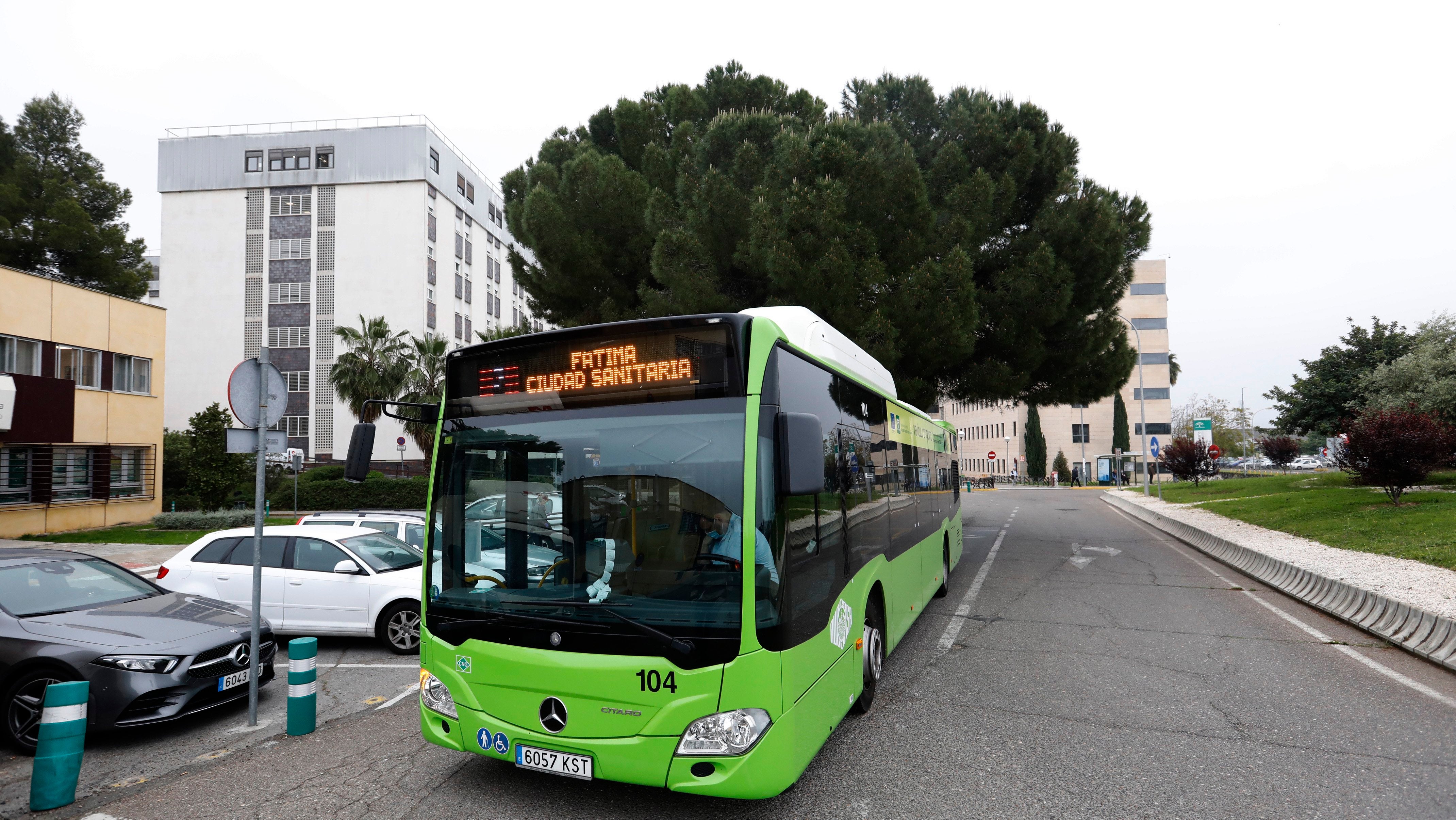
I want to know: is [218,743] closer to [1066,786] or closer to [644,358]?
[644,358]

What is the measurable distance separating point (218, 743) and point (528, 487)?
3.59 meters

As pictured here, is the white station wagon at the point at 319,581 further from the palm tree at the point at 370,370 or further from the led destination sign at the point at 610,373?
the palm tree at the point at 370,370

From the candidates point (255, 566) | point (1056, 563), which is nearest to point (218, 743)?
point (255, 566)

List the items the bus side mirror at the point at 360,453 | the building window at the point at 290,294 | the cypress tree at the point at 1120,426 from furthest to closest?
the cypress tree at the point at 1120,426, the building window at the point at 290,294, the bus side mirror at the point at 360,453

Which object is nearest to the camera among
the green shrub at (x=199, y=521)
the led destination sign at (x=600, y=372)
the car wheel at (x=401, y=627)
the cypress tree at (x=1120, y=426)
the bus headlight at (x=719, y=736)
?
the bus headlight at (x=719, y=736)

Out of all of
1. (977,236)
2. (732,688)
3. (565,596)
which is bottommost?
(732,688)

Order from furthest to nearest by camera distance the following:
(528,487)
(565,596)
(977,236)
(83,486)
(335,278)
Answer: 1. (335,278)
2. (83,486)
3. (977,236)
4. (528,487)
5. (565,596)

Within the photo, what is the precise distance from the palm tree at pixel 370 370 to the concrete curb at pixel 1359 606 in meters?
31.4

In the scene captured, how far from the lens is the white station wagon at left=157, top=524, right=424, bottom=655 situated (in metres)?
8.29

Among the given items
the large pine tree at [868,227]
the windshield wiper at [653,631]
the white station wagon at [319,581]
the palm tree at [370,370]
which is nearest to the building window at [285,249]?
the palm tree at [370,370]

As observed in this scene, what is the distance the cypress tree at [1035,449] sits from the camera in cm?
7131

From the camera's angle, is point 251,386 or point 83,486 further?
point 83,486

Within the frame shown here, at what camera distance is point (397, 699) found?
6.49m

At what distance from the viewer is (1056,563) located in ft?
46.3
